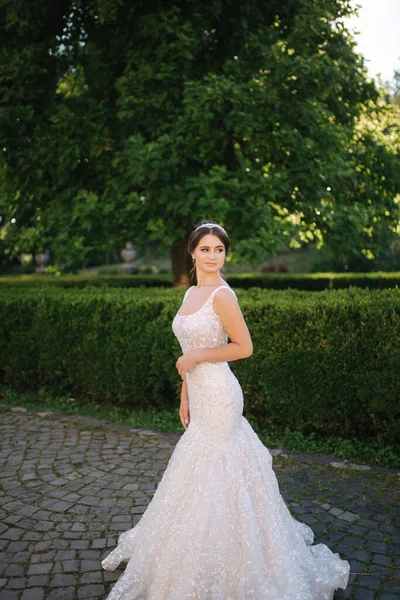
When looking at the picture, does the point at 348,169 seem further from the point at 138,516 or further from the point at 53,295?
the point at 138,516

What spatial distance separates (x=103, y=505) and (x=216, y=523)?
174 cm

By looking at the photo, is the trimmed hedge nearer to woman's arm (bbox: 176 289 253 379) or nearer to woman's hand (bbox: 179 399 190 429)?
woman's hand (bbox: 179 399 190 429)

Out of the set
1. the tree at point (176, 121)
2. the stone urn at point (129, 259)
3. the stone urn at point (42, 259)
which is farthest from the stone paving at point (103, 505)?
the stone urn at point (42, 259)

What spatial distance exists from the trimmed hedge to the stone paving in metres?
0.65

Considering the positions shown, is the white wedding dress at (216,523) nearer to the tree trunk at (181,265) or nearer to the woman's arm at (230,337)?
the woman's arm at (230,337)

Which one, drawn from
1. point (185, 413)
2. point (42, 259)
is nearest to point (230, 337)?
point (185, 413)

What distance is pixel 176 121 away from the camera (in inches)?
333

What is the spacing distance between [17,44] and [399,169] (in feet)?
22.4

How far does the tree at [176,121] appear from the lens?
8039 mm

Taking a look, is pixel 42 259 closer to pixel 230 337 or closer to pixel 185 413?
pixel 185 413

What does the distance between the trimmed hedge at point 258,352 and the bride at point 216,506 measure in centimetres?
254

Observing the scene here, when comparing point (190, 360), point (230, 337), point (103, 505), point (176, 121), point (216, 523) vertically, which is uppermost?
point (176, 121)

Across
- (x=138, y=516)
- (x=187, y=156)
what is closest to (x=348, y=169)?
(x=187, y=156)

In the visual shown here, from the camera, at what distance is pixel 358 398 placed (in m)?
5.71
